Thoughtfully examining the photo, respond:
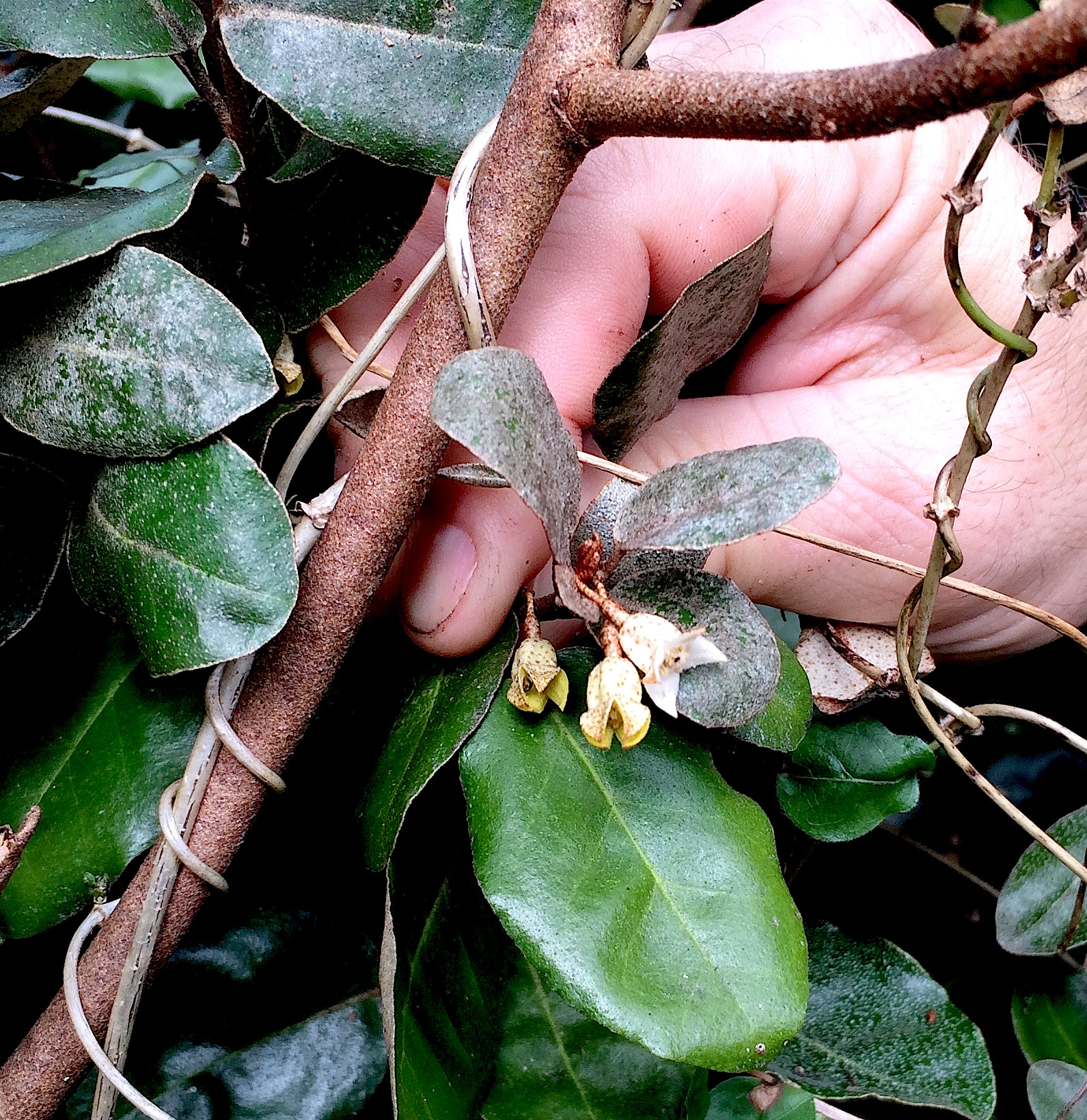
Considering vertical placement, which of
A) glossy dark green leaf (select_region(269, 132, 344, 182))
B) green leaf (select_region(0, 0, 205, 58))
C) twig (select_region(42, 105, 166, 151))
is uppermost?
green leaf (select_region(0, 0, 205, 58))

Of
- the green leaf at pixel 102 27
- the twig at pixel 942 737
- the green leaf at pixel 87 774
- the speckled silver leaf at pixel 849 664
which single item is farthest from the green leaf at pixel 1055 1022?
the green leaf at pixel 102 27

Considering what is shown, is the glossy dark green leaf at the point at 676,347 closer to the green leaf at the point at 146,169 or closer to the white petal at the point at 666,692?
the white petal at the point at 666,692

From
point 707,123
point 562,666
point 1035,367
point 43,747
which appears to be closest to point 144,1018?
point 43,747

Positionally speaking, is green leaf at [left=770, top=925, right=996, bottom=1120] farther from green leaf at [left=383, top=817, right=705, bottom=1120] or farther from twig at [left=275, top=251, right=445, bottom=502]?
twig at [left=275, top=251, right=445, bottom=502]

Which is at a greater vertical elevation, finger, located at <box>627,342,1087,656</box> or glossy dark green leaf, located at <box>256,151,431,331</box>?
glossy dark green leaf, located at <box>256,151,431,331</box>

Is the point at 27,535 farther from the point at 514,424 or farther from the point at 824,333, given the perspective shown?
the point at 824,333

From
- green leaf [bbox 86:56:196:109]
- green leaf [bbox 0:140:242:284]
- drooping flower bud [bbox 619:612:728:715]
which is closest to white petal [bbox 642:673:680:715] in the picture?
drooping flower bud [bbox 619:612:728:715]
